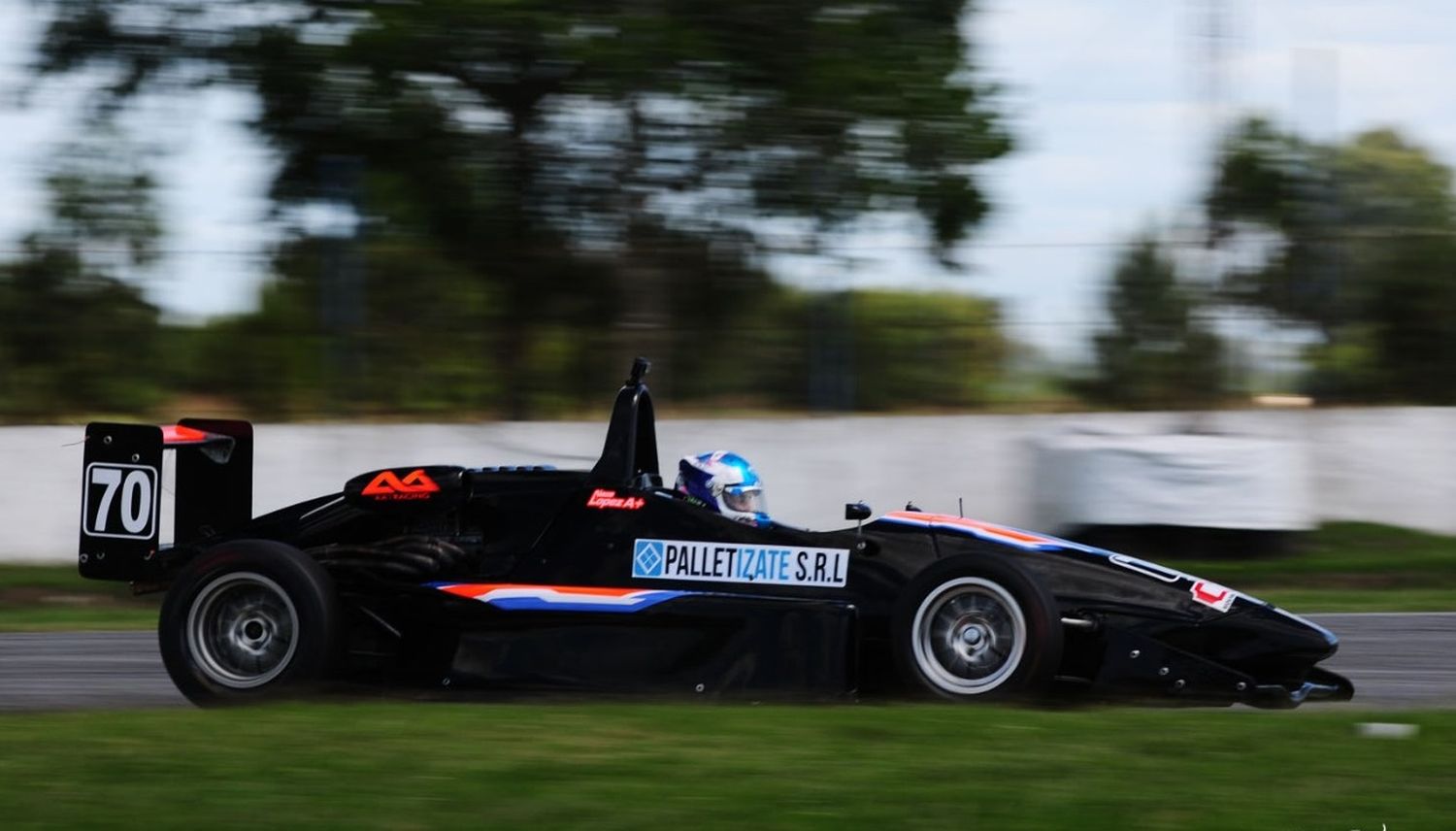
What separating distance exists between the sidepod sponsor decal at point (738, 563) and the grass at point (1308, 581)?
5.88m

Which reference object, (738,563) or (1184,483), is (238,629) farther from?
(1184,483)

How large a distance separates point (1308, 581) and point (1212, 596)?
→ 6.86 metres

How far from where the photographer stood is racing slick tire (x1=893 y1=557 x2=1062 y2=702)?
21.4ft

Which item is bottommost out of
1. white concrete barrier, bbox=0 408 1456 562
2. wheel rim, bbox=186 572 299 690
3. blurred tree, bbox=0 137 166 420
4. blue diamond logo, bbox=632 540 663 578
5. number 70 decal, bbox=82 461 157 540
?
wheel rim, bbox=186 572 299 690

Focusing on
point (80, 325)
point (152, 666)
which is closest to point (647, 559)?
point (152, 666)

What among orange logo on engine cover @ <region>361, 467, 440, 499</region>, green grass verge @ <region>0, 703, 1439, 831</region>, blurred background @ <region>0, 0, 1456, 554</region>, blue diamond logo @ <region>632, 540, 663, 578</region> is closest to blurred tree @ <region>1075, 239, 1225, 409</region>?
blurred background @ <region>0, 0, 1456, 554</region>

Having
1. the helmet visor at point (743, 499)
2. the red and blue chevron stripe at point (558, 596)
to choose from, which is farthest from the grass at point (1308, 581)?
the helmet visor at point (743, 499)

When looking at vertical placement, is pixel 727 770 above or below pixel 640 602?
below

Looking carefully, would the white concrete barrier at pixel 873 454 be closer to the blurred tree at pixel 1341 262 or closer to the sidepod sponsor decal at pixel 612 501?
the blurred tree at pixel 1341 262

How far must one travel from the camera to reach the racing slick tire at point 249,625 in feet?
22.7

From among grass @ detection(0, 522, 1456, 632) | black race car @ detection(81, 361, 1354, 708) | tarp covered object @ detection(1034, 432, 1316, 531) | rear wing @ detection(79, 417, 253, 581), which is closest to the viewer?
black race car @ detection(81, 361, 1354, 708)

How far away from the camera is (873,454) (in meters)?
14.4

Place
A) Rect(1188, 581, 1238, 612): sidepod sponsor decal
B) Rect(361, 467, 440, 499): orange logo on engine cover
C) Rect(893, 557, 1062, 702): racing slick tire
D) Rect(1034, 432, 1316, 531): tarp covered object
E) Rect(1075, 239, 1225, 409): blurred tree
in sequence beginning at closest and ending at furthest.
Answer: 1. Rect(893, 557, 1062, 702): racing slick tire
2. Rect(1188, 581, 1238, 612): sidepod sponsor decal
3. Rect(361, 467, 440, 499): orange logo on engine cover
4. Rect(1034, 432, 1316, 531): tarp covered object
5. Rect(1075, 239, 1225, 409): blurred tree

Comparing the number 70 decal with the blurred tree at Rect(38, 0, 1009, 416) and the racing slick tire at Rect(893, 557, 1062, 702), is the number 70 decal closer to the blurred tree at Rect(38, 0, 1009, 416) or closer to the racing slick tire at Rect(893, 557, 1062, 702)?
the racing slick tire at Rect(893, 557, 1062, 702)
